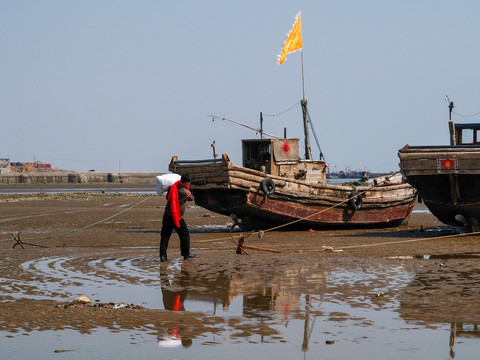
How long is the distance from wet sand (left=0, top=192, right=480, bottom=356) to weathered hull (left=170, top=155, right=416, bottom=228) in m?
0.55

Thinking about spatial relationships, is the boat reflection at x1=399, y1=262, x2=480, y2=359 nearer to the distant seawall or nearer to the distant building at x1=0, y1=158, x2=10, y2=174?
the distant seawall

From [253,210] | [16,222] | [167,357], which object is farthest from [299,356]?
[16,222]

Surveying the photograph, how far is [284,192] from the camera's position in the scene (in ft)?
66.1

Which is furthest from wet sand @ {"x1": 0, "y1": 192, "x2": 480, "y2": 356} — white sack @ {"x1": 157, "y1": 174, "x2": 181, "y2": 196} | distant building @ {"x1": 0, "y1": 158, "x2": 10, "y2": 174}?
distant building @ {"x1": 0, "y1": 158, "x2": 10, "y2": 174}

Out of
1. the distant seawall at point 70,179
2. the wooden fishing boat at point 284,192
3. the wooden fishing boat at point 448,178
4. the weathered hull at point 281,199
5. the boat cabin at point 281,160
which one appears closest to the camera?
the wooden fishing boat at point 448,178

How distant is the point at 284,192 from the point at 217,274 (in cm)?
865

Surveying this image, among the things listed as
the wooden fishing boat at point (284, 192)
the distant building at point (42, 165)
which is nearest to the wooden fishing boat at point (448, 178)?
the wooden fishing boat at point (284, 192)

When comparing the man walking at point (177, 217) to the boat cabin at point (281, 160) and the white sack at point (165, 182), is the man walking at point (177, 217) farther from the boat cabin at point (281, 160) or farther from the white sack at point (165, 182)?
the boat cabin at point (281, 160)

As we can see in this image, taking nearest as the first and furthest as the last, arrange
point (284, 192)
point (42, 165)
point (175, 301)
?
point (175, 301)
point (284, 192)
point (42, 165)

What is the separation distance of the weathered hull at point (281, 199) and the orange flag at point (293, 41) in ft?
18.1

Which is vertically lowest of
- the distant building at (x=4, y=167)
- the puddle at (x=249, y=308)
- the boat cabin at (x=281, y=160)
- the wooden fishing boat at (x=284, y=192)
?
the puddle at (x=249, y=308)

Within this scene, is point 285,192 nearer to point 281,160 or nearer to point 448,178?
point 281,160

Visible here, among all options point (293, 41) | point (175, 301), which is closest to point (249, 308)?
point (175, 301)

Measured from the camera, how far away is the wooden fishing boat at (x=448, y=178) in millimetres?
17203
